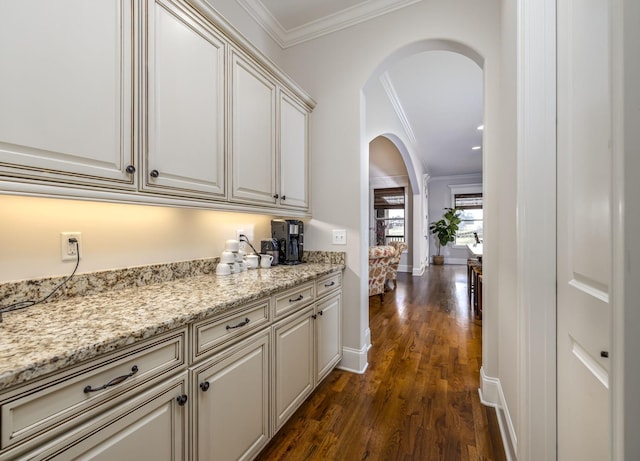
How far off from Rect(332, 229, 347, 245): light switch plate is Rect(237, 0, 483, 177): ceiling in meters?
1.72

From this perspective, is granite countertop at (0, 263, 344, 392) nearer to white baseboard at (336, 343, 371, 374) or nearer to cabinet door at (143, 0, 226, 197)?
cabinet door at (143, 0, 226, 197)

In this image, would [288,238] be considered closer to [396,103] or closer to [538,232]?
[538,232]

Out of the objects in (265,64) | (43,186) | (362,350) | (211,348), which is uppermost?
(265,64)

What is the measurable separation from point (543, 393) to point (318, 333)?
1.20m

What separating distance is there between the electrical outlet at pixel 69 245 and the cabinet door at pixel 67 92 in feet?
1.17

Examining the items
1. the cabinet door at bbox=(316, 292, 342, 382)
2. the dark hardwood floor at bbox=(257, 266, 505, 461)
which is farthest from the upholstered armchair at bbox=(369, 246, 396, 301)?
the cabinet door at bbox=(316, 292, 342, 382)

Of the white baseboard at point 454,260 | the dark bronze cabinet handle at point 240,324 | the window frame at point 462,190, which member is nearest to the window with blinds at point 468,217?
the window frame at point 462,190

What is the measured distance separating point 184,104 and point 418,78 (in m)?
3.08

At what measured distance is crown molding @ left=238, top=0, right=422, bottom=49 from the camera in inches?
86.9

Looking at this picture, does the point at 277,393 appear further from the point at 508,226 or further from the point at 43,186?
the point at 508,226

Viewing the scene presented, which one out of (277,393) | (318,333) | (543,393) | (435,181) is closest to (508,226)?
(543,393)

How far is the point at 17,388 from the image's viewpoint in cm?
59

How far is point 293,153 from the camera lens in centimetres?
223

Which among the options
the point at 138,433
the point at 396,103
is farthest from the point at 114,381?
the point at 396,103
